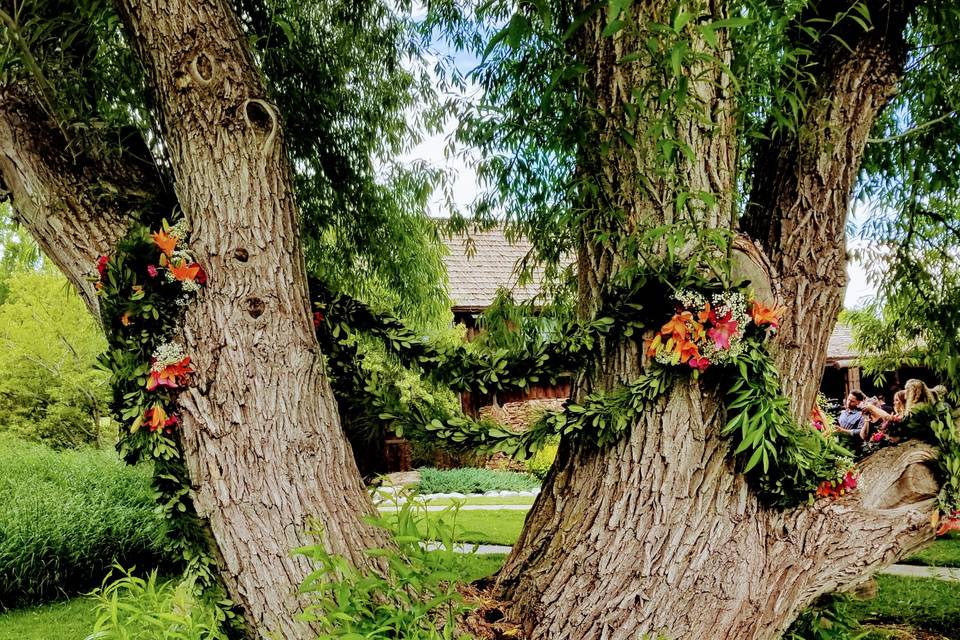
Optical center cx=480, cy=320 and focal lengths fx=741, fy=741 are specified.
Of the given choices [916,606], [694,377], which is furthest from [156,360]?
[916,606]

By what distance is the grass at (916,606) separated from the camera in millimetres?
5238

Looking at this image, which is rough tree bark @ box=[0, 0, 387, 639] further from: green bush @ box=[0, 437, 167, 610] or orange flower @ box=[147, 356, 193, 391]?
green bush @ box=[0, 437, 167, 610]

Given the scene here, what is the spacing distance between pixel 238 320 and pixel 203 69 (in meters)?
0.89

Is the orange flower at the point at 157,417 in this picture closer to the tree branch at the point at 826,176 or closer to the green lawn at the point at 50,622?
the tree branch at the point at 826,176

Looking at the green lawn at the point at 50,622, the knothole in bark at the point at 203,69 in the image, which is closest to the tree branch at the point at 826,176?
the knothole in bark at the point at 203,69

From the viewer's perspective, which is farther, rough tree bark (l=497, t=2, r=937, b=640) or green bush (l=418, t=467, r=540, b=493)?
green bush (l=418, t=467, r=540, b=493)

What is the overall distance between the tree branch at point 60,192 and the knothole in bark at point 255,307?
0.60m

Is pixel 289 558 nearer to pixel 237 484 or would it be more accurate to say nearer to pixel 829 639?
pixel 237 484

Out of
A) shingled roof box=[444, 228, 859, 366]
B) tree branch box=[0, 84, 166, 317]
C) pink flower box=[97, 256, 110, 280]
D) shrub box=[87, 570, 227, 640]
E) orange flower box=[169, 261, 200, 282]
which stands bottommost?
shrub box=[87, 570, 227, 640]

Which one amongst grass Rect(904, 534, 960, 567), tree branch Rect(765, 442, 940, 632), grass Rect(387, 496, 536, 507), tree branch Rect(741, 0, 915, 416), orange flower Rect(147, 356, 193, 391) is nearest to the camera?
orange flower Rect(147, 356, 193, 391)

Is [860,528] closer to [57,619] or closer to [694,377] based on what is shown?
[694,377]

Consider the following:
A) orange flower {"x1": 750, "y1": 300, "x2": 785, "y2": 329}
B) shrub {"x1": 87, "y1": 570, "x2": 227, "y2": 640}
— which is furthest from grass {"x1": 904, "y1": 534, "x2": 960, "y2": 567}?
shrub {"x1": 87, "y1": 570, "x2": 227, "y2": 640}

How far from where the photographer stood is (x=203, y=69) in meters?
2.61

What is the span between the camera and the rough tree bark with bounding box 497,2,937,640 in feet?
Answer: 8.87
